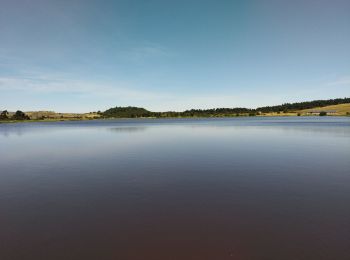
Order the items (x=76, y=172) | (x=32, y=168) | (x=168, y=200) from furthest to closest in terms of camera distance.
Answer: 1. (x=32, y=168)
2. (x=76, y=172)
3. (x=168, y=200)

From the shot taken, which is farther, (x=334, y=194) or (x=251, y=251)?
(x=334, y=194)

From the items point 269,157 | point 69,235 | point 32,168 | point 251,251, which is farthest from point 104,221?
point 269,157

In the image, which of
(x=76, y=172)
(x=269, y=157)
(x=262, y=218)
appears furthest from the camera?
(x=269, y=157)

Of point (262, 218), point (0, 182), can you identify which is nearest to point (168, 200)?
point (262, 218)

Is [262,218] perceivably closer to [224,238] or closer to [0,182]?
[224,238]

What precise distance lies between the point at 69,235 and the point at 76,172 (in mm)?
12964

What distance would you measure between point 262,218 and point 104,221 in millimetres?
6994

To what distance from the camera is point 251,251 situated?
30.5ft

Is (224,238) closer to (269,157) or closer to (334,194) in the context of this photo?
(334,194)

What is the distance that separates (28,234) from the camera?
11.0 meters

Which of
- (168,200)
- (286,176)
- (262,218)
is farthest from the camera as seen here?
(286,176)

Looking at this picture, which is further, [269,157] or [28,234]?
[269,157]

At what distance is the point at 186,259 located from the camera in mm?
8852

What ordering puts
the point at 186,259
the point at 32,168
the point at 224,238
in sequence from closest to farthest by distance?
the point at 186,259 → the point at 224,238 → the point at 32,168
